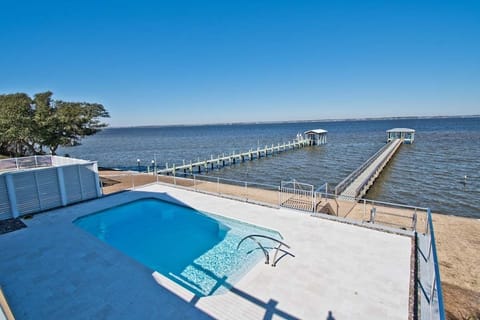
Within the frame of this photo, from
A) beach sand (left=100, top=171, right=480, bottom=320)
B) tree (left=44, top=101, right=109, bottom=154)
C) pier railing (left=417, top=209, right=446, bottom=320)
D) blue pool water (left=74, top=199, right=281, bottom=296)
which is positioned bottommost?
beach sand (left=100, top=171, right=480, bottom=320)

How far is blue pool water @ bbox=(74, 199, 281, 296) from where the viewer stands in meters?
6.29

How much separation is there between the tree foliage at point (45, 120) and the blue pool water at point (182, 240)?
35.4 feet

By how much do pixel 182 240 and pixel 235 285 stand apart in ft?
12.2

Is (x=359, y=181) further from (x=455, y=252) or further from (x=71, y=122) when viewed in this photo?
(x=71, y=122)

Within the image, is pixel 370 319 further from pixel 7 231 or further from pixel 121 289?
pixel 7 231

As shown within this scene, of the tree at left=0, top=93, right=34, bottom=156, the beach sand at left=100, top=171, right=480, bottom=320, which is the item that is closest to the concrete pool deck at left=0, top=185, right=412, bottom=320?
the beach sand at left=100, top=171, right=480, bottom=320

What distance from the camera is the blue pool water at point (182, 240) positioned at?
6.29m

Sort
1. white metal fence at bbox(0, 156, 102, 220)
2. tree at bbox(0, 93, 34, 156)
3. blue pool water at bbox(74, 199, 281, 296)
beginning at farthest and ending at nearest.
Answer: tree at bbox(0, 93, 34, 156) → white metal fence at bbox(0, 156, 102, 220) → blue pool water at bbox(74, 199, 281, 296)

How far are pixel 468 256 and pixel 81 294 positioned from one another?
10.5m

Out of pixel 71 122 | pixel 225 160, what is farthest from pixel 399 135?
pixel 71 122

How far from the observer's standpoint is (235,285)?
5.25 meters

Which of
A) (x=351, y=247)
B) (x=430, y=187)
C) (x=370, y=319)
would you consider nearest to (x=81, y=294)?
(x=370, y=319)

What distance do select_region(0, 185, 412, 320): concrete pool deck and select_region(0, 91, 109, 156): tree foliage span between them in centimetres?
1129

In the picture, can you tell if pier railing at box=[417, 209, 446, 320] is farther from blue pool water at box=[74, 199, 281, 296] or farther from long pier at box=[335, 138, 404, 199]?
long pier at box=[335, 138, 404, 199]
